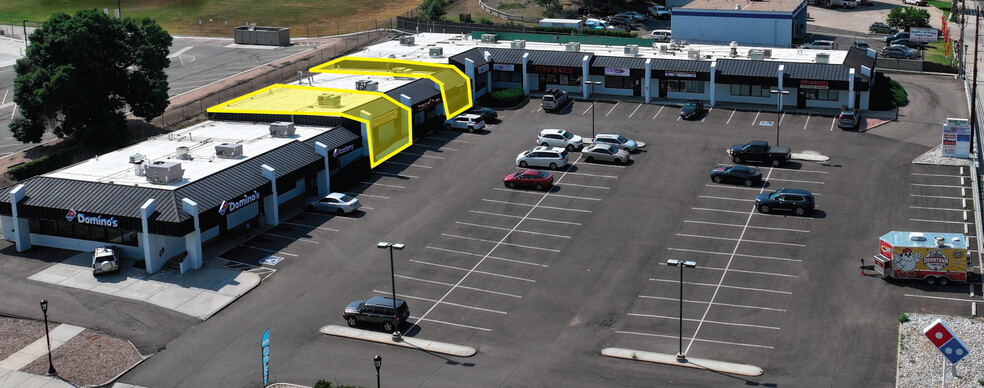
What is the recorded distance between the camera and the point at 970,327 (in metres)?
52.8

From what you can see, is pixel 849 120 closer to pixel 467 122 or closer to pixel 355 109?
pixel 467 122

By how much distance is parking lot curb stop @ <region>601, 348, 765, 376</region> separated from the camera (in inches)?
1948

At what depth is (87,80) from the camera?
8625 centimetres

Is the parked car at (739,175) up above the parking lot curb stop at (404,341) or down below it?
above

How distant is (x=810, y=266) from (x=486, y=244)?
2042 cm

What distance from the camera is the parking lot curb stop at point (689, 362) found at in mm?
49469

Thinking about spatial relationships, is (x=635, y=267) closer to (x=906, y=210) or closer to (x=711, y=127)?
(x=906, y=210)

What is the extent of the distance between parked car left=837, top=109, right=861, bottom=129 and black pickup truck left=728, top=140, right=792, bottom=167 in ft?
34.6

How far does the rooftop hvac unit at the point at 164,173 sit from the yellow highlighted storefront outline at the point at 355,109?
50.8 ft

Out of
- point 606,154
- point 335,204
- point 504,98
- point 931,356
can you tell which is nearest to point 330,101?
point 335,204

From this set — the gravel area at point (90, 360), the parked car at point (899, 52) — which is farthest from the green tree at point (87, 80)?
the parked car at point (899, 52)

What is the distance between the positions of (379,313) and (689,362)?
1658 centimetres

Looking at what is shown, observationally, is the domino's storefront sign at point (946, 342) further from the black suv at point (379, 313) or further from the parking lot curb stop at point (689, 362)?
the black suv at point (379, 313)

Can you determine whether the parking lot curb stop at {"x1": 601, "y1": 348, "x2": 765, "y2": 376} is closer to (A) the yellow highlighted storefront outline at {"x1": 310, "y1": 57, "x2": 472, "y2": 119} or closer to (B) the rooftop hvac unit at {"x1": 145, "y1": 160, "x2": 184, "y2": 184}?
(B) the rooftop hvac unit at {"x1": 145, "y1": 160, "x2": 184, "y2": 184}
